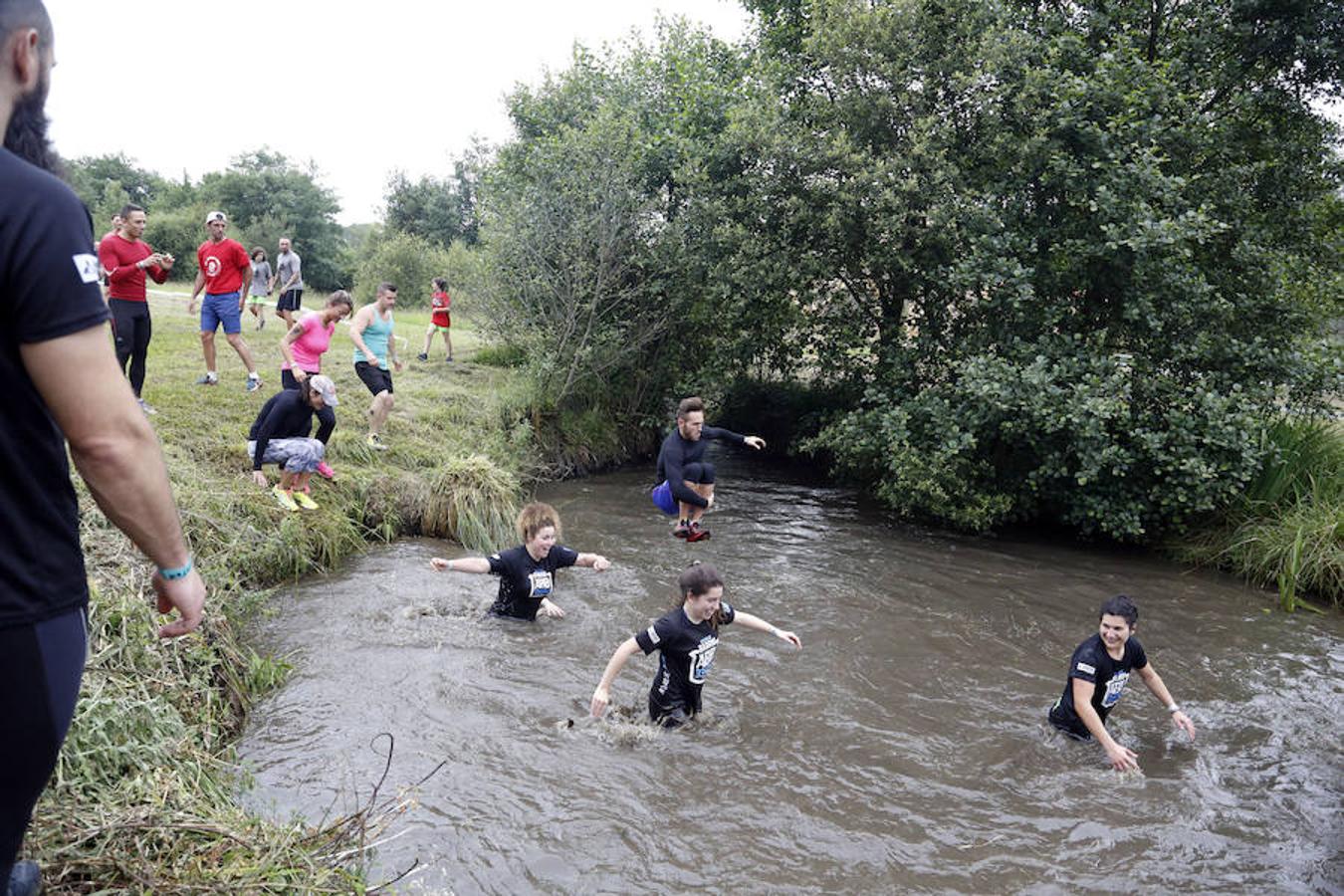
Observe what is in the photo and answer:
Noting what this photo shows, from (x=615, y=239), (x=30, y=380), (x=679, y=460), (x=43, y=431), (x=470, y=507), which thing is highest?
(x=615, y=239)

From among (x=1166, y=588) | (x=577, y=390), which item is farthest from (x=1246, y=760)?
(x=577, y=390)

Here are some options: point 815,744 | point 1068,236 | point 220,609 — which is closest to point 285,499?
point 220,609

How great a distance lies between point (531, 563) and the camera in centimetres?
844

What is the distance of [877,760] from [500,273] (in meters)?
12.4

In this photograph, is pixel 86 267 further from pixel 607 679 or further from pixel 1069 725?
pixel 1069 725

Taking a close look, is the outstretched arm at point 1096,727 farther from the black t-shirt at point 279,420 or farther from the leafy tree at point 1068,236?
the black t-shirt at point 279,420

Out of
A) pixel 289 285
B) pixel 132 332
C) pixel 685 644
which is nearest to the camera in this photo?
pixel 685 644

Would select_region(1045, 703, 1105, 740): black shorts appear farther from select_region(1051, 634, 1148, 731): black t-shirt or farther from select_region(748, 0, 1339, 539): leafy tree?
select_region(748, 0, 1339, 539): leafy tree

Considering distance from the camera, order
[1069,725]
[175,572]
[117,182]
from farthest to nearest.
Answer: [117,182] < [1069,725] < [175,572]

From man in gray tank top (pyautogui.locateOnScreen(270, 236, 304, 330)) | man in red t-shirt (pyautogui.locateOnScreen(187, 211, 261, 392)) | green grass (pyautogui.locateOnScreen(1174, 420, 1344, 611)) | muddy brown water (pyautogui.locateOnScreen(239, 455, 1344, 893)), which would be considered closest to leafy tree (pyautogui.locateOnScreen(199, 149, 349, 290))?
man in gray tank top (pyautogui.locateOnScreen(270, 236, 304, 330))

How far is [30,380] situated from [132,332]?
971cm

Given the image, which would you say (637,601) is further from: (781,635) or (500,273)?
(500,273)

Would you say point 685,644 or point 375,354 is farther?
point 375,354

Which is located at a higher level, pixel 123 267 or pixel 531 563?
pixel 123 267
